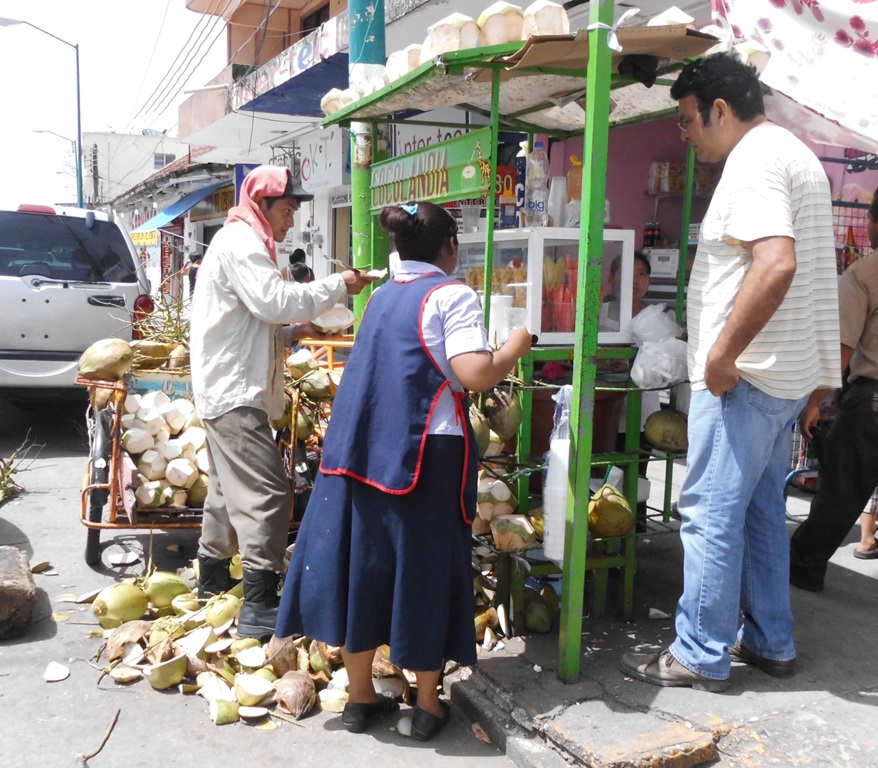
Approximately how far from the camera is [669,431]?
3.64 meters

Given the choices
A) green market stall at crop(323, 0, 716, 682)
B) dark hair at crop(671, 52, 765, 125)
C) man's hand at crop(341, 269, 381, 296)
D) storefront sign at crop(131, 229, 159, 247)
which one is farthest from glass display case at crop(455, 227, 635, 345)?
storefront sign at crop(131, 229, 159, 247)

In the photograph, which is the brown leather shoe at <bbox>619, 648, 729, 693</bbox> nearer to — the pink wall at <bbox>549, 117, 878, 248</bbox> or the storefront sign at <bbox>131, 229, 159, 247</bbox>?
the pink wall at <bbox>549, 117, 878, 248</bbox>

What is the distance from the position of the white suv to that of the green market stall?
3.60 meters

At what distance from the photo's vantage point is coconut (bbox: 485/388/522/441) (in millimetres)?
3441

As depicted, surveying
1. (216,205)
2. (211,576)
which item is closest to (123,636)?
(211,576)

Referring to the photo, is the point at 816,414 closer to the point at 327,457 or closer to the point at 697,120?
the point at 697,120

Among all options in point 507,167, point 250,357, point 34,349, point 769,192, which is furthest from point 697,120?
point 34,349

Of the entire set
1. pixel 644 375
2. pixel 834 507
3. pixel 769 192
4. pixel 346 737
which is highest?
pixel 769 192

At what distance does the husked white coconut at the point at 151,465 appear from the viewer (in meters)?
4.27

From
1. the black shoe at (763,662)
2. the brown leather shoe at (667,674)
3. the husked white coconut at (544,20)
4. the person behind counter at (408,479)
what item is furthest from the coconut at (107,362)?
the black shoe at (763,662)

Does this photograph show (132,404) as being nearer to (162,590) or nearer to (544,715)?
(162,590)

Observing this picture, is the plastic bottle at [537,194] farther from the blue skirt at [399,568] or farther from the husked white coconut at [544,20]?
the blue skirt at [399,568]

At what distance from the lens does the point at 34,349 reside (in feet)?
22.6

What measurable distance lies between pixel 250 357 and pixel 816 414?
95.5 inches
